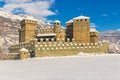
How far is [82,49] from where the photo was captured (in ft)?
176

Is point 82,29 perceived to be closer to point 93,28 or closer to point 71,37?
point 71,37

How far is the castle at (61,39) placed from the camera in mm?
51934

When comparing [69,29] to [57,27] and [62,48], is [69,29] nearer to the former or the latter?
[57,27]

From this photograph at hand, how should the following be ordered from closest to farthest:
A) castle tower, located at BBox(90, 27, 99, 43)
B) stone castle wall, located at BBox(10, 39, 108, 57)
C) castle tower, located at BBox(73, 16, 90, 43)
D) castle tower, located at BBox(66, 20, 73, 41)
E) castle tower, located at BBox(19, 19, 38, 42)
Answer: stone castle wall, located at BBox(10, 39, 108, 57) → castle tower, located at BBox(73, 16, 90, 43) → castle tower, located at BBox(66, 20, 73, 41) → castle tower, located at BBox(90, 27, 99, 43) → castle tower, located at BBox(19, 19, 38, 42)

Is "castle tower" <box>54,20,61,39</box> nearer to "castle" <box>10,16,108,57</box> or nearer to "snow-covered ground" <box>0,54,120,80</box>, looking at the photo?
"castle" <box>10,16,108,57</box>

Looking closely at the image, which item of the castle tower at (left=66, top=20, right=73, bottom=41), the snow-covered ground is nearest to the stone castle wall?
the castle tower at (left=66, top=20, right=73, bottom=41)

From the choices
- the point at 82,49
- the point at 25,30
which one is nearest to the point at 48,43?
the point at 82,49

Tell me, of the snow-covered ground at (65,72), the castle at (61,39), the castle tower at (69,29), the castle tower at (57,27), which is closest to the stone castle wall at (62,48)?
the castle at (61,39)

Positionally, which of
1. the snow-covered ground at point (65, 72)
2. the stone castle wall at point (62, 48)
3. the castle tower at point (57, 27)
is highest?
the castle tower at point (57, 27)

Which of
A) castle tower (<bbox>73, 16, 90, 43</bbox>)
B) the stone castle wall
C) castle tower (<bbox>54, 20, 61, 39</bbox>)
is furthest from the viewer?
castle tower (<bbox>54, 20, 61, 39</bbox>)

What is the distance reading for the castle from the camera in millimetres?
51934

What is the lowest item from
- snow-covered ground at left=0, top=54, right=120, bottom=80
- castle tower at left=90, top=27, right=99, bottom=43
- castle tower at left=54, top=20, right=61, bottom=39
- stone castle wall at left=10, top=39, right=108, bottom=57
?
snow-covered ground at left=0, top=54, right=120, bottom=80

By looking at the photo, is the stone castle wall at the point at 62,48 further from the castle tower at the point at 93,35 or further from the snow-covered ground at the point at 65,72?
the snow-covered ground at the point at 65,72

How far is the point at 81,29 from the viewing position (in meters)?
56.8
